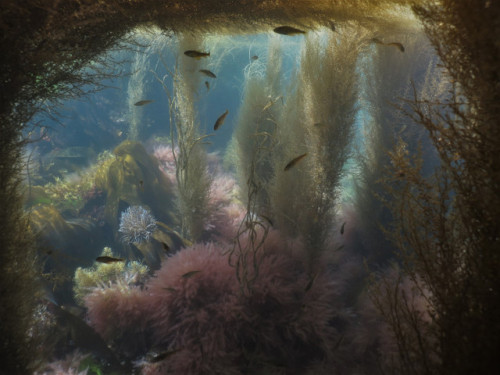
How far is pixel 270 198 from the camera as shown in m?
5.98

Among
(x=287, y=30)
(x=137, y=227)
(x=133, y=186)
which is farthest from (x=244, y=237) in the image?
(x=133, y=186)

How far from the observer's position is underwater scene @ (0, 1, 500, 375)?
7.61 feet

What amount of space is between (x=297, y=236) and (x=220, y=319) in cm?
229

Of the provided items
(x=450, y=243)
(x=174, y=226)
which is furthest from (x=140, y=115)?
(x=450, y=243)

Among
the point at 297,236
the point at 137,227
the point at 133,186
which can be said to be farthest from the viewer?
the point at 133,186

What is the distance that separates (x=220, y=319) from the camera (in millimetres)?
3939

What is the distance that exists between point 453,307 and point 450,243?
545 mm

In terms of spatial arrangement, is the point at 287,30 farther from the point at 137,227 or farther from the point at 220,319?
the point at 137,227

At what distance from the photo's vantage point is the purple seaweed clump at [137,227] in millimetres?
6984

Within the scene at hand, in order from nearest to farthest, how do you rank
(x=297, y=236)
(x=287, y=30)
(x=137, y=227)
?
1. (x=287, y=30)
2. (x=297, y=236)
3. (x=137, y=227)

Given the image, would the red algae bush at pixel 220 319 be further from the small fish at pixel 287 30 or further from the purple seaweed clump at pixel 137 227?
the small fish at pixel 287 30

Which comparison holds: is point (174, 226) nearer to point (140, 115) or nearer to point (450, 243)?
point (450, 243)

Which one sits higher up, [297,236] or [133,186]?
[133,186]

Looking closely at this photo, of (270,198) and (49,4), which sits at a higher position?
(49,4)
